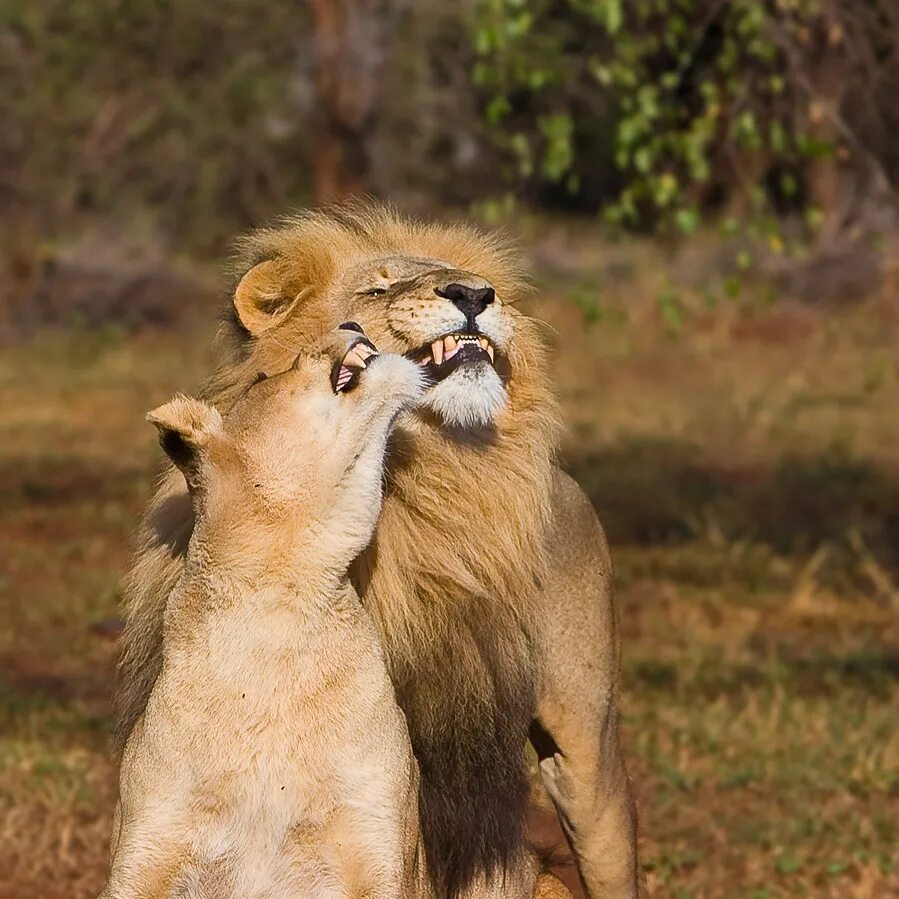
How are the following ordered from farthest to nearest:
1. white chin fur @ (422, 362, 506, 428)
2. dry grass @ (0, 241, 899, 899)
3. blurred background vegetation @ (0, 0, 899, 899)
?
blurred background vegetation @ (0, 0, 899, 899) → dry grass @ (0, 241, 899, 899) → white chin fur @ (422, 362, 506, 428)

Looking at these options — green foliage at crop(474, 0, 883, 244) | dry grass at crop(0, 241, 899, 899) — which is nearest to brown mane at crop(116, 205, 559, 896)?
dry grass at crop(0, 241, 899, 899)

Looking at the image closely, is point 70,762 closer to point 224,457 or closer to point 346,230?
point 346,230

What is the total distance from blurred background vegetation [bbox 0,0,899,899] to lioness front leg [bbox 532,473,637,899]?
0.36 meters

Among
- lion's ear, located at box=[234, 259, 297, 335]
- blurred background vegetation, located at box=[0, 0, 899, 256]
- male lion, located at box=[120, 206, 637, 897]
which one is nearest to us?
male lion, located at box=[120, 206, 637, 897]

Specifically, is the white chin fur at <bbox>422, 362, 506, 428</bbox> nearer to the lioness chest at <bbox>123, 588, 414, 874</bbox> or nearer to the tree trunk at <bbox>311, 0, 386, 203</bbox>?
the lioness chest at <bbox>123, 588, 414, 874</bbox>

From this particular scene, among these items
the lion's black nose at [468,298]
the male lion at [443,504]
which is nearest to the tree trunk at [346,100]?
the male lion at [443,504]

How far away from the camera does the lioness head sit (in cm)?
279

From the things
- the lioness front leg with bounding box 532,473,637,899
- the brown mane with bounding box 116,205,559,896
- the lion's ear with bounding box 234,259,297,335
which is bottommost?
the lioness front leg with bounding box 532,473,637,899

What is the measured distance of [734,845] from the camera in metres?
5.27

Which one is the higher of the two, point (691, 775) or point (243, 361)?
point (243, 361)

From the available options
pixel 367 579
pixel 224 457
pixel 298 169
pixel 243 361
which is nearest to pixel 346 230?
pixel 243 361

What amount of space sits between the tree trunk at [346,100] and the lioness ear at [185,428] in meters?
14.2

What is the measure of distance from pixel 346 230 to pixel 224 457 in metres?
0.99

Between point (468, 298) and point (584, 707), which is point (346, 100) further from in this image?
point (468, 298)
